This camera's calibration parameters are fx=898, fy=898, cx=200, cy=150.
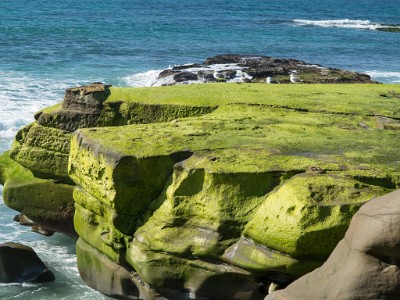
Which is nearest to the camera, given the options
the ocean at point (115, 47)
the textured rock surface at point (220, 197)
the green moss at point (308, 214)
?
the green moss at point (308, 214)

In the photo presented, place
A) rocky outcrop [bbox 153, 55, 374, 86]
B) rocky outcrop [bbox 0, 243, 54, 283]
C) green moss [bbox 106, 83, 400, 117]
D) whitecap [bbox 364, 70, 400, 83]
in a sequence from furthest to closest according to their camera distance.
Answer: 1. whitecap [bbox 364, 70, 400, 83]
2. rocky outcrop [bbox 153, 55, 374, 86]
3. green moss [bbox 106, 83, 400, 117]
4. rocky outcrop [bbox 0, 243, 54, 283]

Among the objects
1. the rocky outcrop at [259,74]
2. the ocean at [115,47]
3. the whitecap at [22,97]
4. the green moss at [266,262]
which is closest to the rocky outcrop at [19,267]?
the ocean at [115,47]

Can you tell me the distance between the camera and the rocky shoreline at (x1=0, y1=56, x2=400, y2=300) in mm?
8484

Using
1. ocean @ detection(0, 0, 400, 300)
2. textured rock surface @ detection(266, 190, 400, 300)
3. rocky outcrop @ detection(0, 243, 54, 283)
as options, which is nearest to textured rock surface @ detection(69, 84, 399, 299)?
textured rock surface @ detection(266, 190, 400, 300)

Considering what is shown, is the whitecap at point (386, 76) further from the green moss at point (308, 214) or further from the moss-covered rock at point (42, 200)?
the green moss at point (308, 214)

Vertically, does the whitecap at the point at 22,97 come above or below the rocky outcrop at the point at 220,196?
below

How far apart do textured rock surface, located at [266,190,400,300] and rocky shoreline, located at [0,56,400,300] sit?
1 centimetres

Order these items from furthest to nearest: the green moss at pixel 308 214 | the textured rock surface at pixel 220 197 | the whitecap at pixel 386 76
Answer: the whitecap at pixel 386 76 → the textured rock surface at pixel 220 197 → the green moss at pixel 308 214

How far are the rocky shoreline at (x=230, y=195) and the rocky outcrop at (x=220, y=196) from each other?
0.04ft

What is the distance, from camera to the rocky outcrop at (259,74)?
2316 cm

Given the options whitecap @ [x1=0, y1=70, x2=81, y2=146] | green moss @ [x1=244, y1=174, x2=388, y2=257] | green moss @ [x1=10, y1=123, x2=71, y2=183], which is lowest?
whitecap @ [x1=0, y1=70, x2=81, y2=146]

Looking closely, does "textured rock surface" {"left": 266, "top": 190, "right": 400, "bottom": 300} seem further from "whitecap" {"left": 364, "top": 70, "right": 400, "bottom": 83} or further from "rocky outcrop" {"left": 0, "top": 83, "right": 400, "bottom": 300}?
"whitecap" {"left": 364, "top": 70, "right": 400, "bottom": 83}

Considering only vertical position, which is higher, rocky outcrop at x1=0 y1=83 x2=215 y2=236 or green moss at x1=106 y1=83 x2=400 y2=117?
green moss at x1=106 y1=83 x2=400 y2=117

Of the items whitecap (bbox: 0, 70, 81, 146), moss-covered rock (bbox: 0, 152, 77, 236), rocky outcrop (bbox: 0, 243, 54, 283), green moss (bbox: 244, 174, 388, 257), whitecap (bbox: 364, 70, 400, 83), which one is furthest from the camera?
whitecap (bbox: 364, 70, 400, 83)
